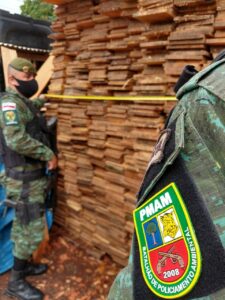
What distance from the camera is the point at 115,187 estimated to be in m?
3.40

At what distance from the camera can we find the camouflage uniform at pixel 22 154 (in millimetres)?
3242

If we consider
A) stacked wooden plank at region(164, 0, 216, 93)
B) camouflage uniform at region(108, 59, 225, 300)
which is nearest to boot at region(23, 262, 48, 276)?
stacked wooden plank at region(164, 0, 216, 93)

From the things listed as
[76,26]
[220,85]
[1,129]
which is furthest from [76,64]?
[220,85]

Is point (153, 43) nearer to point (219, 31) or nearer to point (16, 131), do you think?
point (219, 31)

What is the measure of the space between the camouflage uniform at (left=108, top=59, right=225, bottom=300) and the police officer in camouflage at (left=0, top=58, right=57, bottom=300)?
2.70m

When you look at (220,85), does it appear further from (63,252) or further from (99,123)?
(63,252)

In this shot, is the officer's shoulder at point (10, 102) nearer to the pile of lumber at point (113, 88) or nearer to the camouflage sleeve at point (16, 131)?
the camouflage sleeve at point (16, 131)

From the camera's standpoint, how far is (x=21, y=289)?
3.37 m

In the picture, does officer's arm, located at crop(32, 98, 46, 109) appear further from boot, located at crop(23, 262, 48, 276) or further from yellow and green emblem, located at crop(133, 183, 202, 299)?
yellow and green emblem, located at crop(133, 183, 202, 299)

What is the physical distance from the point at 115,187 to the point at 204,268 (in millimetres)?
2726

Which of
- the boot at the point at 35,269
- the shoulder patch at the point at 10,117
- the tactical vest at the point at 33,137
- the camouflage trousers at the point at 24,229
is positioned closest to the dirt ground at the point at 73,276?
the boot at the point at 35,269

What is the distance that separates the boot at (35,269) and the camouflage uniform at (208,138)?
10.7 feet

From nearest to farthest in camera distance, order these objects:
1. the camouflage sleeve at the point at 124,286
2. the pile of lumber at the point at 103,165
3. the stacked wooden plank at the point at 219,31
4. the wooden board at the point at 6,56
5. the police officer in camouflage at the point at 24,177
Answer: the camouflage sleeve at the point at 124,286 < the stacked wooden plank at the point at 219,31 < the pile of lumber at the point at 103,165 < the police officer in camouflage at the point at 24,177 < the wooden board at the point at 6,56

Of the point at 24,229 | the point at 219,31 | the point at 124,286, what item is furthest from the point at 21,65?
the point at 124,286
